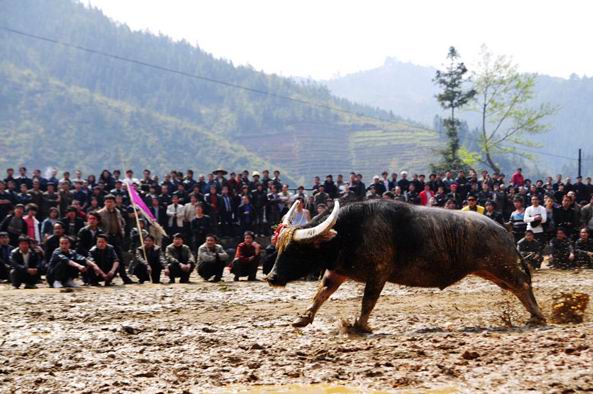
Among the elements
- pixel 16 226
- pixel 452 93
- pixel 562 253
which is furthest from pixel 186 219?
pixel 452 93

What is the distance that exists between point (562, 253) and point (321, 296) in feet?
40.7

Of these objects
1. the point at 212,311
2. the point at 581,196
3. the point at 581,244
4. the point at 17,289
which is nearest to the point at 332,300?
the point at 212,311

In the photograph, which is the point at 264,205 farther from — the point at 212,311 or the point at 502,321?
the point at 502,321

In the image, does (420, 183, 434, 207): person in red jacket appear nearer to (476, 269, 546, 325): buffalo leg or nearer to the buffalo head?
(476, 269, 546, 325): buffalo leg

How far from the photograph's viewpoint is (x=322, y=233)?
10539 mm

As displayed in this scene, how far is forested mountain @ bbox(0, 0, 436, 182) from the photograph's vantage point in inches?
5571

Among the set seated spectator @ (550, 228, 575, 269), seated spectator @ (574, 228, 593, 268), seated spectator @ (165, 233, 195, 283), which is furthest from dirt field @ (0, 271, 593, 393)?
seated spectator @ (574, 228, 593, 268)

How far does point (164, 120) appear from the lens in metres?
160

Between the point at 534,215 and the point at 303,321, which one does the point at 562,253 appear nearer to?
the point at 534,215

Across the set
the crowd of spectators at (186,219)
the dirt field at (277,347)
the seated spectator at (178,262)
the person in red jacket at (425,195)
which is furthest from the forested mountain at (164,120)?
the dirt field at (277,347)

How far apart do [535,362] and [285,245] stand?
4.31 m

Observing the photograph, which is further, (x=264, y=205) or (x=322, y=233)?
(x=264, y=205)

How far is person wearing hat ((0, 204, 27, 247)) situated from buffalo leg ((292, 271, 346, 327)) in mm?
11290

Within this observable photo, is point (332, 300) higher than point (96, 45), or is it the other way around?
point (96, 45)
